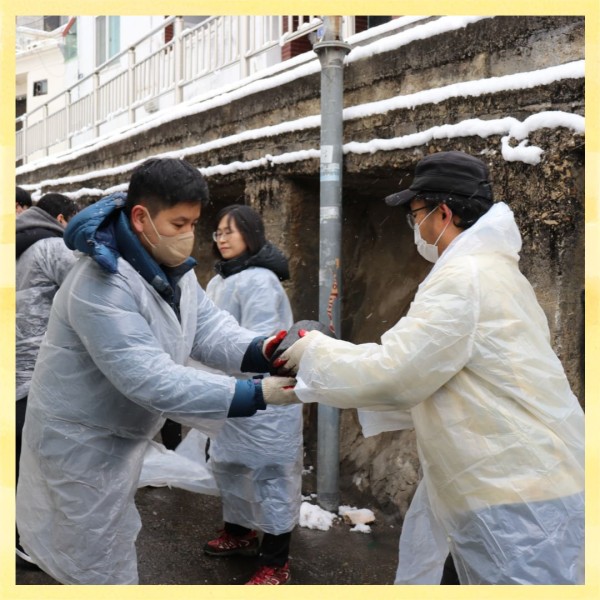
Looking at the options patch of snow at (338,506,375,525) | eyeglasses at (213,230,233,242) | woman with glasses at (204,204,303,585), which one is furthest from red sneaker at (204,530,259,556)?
eyeglasses at (213,230,233,242)

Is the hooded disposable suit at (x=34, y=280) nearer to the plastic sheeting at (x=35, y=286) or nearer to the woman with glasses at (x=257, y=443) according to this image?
the plastic sheeting at (x=35, y=286)

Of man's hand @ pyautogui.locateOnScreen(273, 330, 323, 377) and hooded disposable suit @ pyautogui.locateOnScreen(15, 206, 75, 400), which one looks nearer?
man's hand @ pyautogui.locateOnScreen(273, 330, 323, 377)

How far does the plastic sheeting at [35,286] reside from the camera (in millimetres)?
3883

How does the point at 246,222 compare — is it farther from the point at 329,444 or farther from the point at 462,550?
the point at 462,550

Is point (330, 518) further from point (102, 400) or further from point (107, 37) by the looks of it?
point (107, 37)

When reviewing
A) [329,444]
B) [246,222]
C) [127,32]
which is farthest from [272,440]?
[127,32]

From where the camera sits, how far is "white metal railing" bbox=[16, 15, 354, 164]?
6.99 m

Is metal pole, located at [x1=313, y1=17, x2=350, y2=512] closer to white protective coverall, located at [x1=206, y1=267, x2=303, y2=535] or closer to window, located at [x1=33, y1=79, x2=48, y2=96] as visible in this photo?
white protective coverall, located at [x1=206, y1=267, x2=303, y2=535]

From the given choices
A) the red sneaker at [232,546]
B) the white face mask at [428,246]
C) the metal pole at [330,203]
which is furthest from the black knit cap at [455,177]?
the red sneaker at [232,546]

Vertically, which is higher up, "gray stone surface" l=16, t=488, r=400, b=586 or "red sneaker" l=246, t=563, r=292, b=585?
"red sneaker" l=246, t=563, r=292, b=585

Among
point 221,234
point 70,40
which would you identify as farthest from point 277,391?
point 70,40

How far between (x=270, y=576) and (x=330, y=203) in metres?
2.28

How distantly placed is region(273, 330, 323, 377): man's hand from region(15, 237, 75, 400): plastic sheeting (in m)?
1.97

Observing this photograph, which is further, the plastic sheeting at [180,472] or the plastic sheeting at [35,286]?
the plastic sheeting at [180,472]
